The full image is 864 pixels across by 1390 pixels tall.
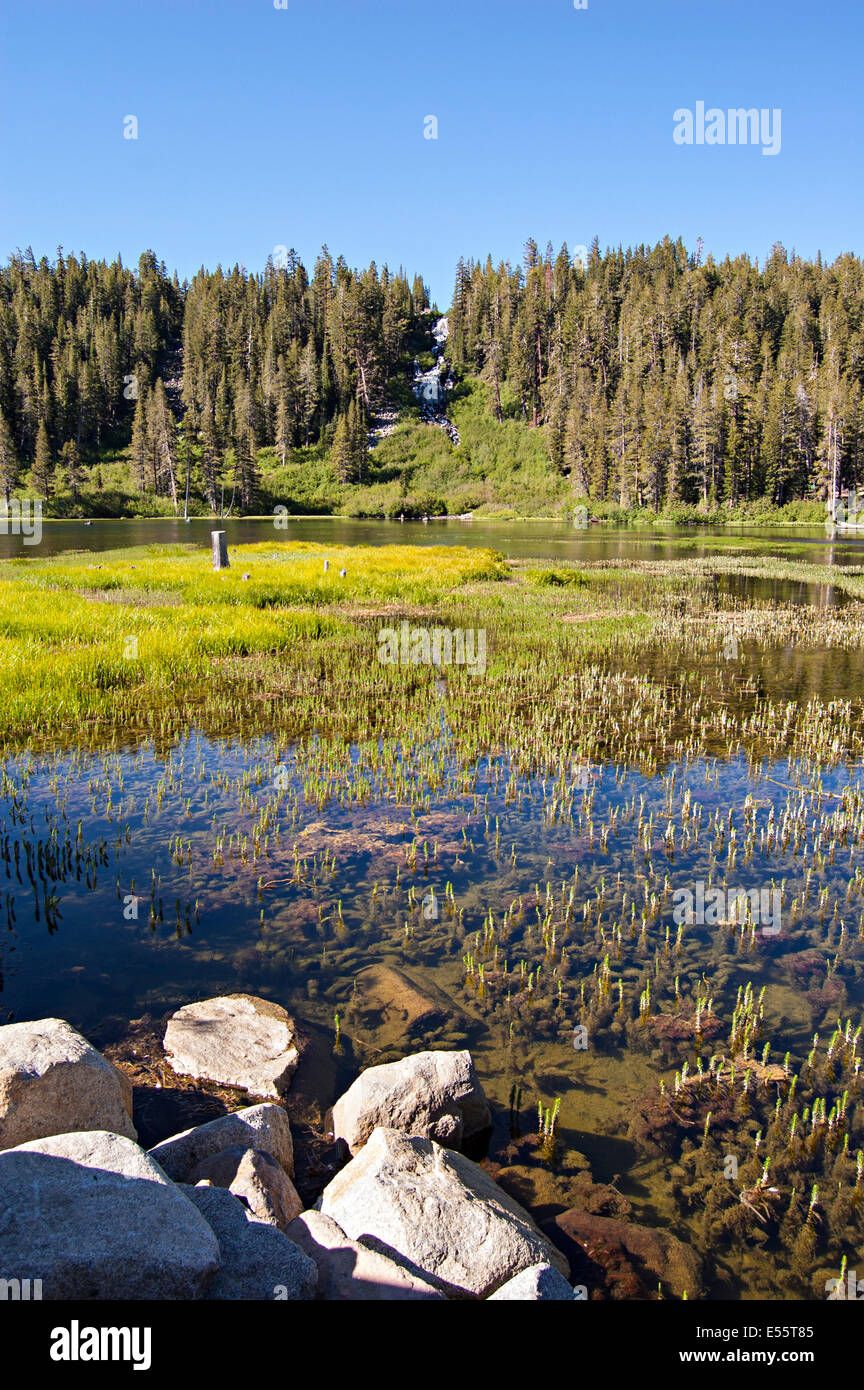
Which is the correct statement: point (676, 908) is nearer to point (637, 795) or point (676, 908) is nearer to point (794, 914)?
point (794, 914)

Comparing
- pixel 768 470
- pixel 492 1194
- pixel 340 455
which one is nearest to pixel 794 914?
pixel 492 1194

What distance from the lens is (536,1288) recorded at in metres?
3.95

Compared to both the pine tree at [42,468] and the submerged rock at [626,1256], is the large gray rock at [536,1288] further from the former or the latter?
the pine tree at [42,468]

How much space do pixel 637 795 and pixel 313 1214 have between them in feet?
30.5

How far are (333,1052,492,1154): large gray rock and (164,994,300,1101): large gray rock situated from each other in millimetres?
767

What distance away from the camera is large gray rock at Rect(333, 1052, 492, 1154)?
5613 millimetres

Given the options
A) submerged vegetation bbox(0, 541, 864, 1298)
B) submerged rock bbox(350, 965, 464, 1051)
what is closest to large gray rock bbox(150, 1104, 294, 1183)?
submerged vegetation bbox(0, 541, 864, 1298)

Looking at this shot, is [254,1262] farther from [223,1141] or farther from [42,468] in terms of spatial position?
[42,468]

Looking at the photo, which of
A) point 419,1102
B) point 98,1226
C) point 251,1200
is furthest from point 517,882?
point 98,1226

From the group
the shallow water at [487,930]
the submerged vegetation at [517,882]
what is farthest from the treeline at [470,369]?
the shallow water at [487,930]

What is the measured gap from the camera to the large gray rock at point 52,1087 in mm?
4770

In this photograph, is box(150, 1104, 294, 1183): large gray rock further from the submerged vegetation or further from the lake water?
the lake water

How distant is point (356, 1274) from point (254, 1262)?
567 mm

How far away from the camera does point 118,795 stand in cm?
1260
